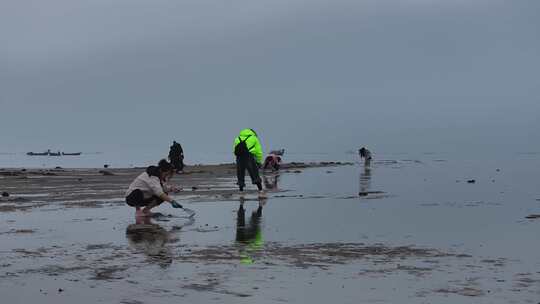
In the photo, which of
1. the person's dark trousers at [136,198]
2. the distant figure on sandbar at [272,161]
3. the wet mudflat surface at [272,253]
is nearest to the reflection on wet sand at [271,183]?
the wet mudflat surface at [272,253]

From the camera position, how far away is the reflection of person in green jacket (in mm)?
9883

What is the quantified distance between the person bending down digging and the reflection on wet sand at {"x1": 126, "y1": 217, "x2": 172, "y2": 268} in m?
0.55

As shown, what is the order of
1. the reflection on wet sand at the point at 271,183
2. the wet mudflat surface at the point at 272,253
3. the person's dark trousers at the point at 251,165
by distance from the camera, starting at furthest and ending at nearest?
1. the reflection on wet sand at the point at 271,183
2. the person's dark trousers at the point at 251,165
3. the wet mudflat surface at the point at 272,253

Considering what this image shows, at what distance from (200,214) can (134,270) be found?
7.15 metres

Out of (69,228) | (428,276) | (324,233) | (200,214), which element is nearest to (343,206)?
(200,214)

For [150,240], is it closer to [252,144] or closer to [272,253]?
[272,253]

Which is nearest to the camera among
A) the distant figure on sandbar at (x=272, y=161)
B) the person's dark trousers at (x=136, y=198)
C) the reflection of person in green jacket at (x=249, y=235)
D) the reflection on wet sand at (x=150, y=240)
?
the reflection on wet sand at (x=150, y=240)

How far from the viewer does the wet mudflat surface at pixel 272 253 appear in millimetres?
7368

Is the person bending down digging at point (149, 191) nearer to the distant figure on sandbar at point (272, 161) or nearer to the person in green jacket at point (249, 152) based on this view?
the person in green jacket at point (249, 152)

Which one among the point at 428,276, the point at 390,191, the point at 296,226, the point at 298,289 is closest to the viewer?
the point at 298,289

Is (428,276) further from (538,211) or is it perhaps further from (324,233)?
(538,211)

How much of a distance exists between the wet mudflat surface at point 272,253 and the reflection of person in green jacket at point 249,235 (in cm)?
3

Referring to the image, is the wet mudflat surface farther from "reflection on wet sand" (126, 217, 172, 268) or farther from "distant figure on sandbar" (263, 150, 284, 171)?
"distant figure on sandbar" (263, 150, 284, 171)

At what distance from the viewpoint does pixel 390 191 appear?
24.0 metres
